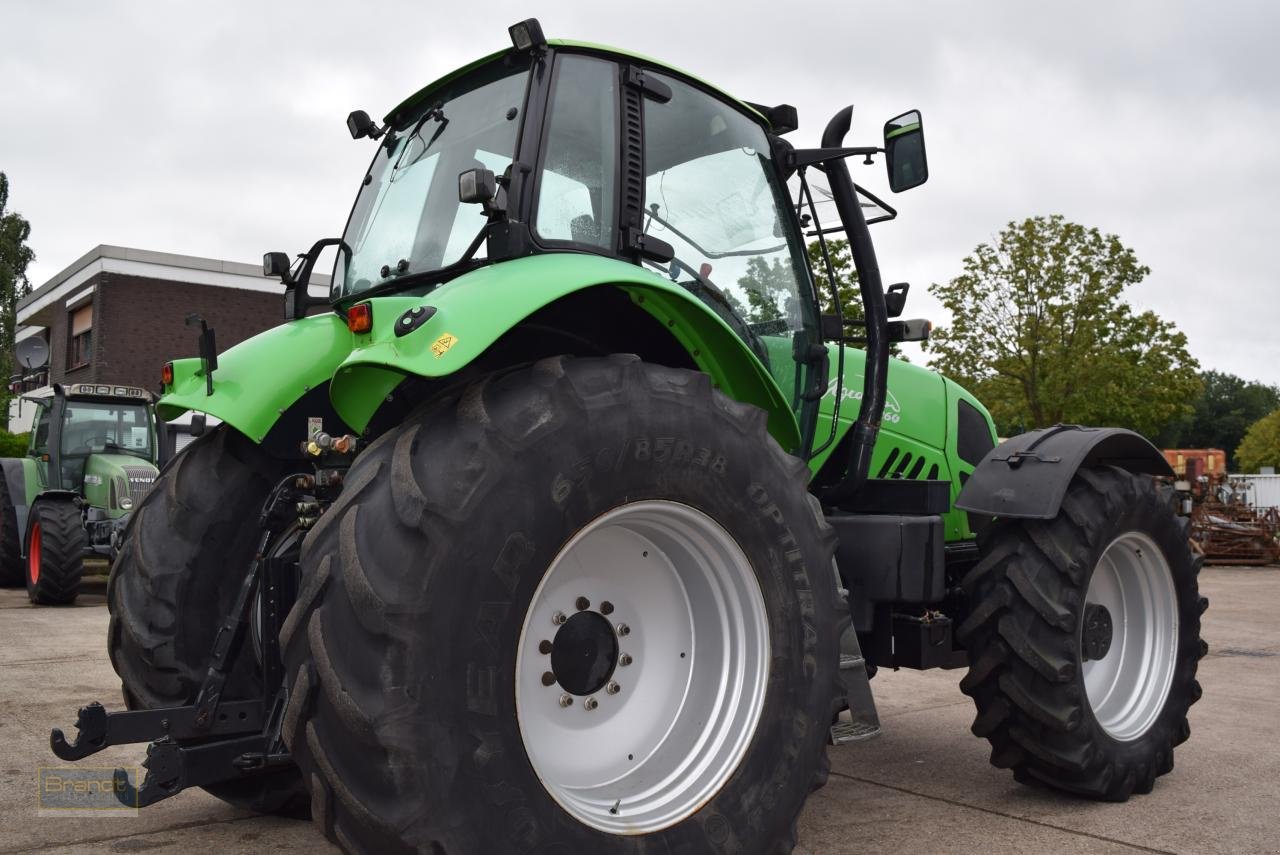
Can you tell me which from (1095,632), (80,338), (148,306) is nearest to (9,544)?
(1095,632)

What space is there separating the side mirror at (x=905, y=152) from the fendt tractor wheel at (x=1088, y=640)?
1409mm

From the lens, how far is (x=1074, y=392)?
2748 cm

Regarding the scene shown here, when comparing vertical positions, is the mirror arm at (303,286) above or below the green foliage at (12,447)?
above

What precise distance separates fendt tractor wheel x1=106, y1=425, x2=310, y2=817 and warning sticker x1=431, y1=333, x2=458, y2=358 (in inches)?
64.9

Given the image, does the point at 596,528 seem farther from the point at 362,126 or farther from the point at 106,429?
the point at 106,429

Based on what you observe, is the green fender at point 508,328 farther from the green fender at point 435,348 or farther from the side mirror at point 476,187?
the side mirror at point 476,187

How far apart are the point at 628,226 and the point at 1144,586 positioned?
2.99m

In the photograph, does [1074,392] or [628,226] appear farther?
[1074,392]

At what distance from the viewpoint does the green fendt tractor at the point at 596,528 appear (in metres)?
2.49

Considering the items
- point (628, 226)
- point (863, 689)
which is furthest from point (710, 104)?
point (863, 689)

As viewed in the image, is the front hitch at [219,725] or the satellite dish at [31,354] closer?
the front hitch at [219,725]

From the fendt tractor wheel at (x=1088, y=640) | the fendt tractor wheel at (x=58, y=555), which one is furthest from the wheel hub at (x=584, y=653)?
the fendt tractor wheel at (x=58, y=555)

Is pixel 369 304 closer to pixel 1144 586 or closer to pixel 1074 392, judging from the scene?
pixel 1144 586

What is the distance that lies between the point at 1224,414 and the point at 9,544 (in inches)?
3373
